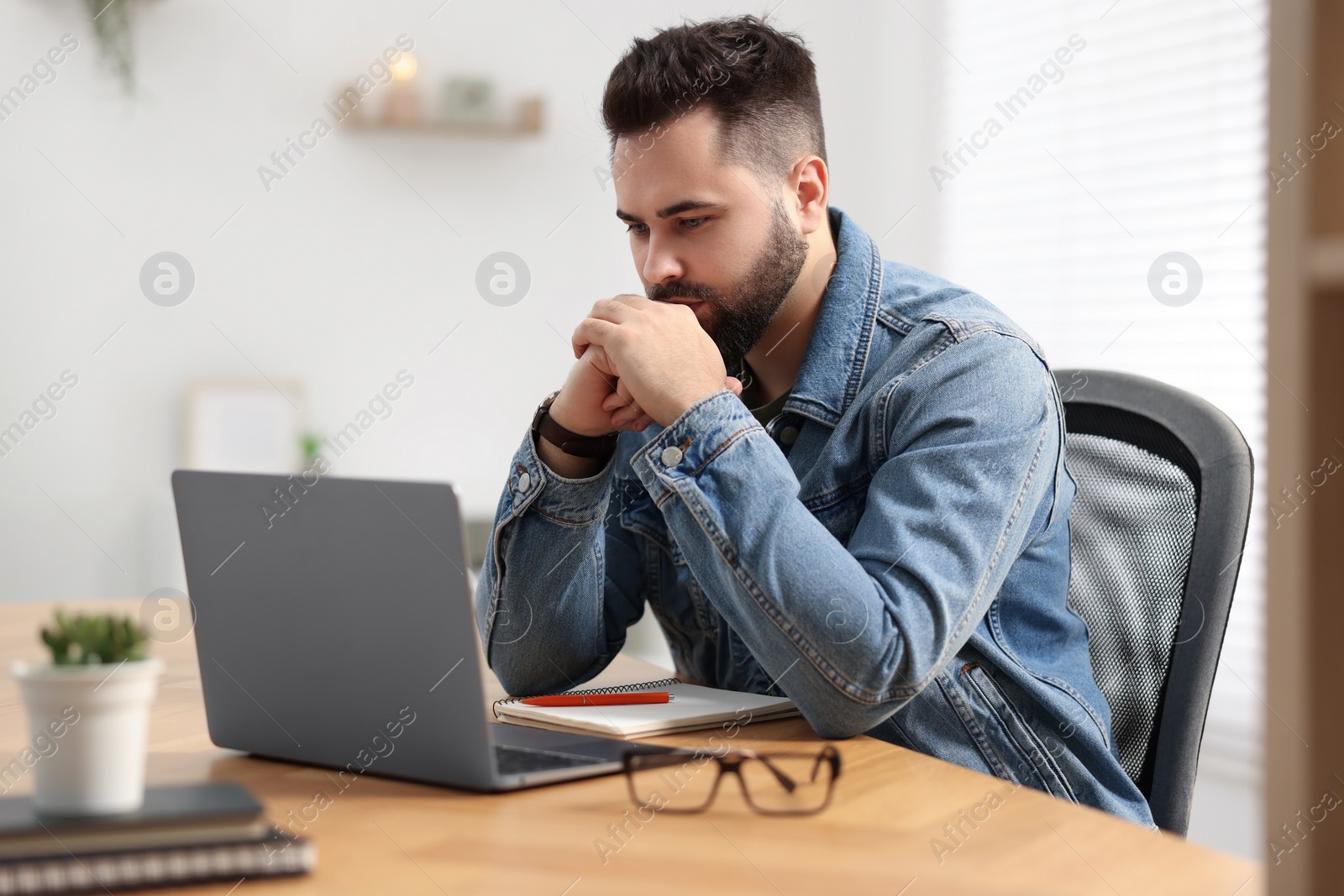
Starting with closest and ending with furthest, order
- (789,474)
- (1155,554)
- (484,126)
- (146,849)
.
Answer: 1. (146,849)
2. (789,474)
3. (1155,554)
4. (484,126)

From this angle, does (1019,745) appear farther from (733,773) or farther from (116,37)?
(116,37)

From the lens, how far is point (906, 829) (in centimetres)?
70

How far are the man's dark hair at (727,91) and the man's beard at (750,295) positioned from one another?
0.28ft

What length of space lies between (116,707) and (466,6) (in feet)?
9.09

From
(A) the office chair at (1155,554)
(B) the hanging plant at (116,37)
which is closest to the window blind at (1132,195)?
(A) the office chair at (1155,554)

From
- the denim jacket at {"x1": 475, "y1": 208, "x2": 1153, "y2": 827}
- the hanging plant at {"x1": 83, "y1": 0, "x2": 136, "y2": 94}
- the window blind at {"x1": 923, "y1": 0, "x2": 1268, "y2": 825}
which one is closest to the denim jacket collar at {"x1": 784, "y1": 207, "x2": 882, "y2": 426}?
the denim jacket at {"x1": 475, "y1": 208, "x2": 1153, "y2": 827}

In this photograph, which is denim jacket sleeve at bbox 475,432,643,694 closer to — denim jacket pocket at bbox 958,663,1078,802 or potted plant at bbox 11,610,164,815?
denim jacket pocket at bbox 958,663,1078,802

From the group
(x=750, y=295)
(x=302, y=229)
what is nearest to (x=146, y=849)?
(x=750, y=295)

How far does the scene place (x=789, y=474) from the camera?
0.96m

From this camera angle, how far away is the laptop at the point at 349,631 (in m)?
0.73

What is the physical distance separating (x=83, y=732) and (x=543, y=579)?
0.61m

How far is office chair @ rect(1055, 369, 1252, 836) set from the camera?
1.06 metres

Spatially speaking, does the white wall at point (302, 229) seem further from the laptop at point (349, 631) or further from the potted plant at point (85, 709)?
the potted plant at point (85, 709)

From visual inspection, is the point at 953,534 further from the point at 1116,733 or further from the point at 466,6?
the point at 466,6
